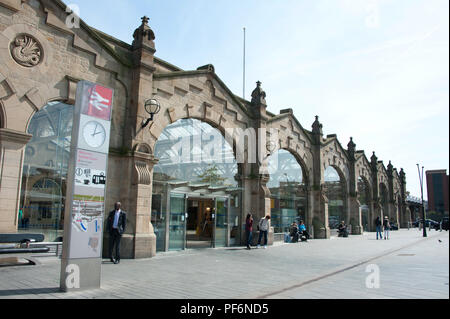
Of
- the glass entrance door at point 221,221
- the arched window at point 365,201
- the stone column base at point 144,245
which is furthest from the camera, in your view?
the arched window at point 365,201

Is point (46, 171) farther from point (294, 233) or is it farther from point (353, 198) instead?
point (353, 198)

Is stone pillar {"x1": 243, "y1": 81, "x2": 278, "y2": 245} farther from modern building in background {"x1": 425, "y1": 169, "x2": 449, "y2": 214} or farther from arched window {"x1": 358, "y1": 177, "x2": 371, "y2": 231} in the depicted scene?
arched window {"x1": 358, "y1": 177, "x2": 371, "y2": 231}

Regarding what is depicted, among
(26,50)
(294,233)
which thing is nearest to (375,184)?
(294,233)

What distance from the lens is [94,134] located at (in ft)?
23.9

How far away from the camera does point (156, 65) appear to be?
14141 mm

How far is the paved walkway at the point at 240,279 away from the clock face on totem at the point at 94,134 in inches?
111

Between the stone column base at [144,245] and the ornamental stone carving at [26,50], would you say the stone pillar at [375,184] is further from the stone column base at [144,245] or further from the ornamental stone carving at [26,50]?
the ornamental stone carving at [26,50]

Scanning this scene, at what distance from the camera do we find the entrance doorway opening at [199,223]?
15.7 meters

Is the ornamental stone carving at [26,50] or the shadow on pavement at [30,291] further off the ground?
the ornamental stone carving at [26,50]

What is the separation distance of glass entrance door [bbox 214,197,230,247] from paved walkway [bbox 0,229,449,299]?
448cm

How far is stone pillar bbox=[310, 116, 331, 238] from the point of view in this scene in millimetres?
24359

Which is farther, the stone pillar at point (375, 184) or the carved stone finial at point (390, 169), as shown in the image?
the carved stone finial at point (390, 169)

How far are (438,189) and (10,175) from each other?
9.89 m

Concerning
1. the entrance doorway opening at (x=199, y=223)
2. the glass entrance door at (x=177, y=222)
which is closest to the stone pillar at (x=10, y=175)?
the glass entrance door at (x=177, y=222)
